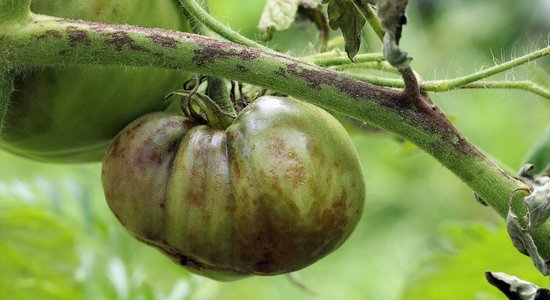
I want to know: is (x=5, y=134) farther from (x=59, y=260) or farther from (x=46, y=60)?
(x=59, y=260)

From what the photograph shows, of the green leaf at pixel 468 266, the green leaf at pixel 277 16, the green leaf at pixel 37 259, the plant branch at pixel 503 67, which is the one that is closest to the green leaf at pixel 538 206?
the plant branch at pixel 503 67

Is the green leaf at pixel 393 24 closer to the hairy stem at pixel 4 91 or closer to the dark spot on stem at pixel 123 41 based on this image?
the dark spot on stem at pixel 123 41

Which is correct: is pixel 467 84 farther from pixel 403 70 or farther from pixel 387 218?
pixel 387 218

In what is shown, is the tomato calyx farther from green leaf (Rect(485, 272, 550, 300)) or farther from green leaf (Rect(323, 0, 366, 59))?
green leaf (Rect(485, 272, 550, 300))

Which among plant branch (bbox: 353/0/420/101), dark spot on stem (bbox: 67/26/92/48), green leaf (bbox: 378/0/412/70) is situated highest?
green leaf (bbox: 378/0/412/70)

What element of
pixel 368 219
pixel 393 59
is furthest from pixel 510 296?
pixel 368 219

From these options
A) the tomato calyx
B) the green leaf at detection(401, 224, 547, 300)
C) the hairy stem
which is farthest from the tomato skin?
the green leaf at detection(401, 224, 547, 300)
